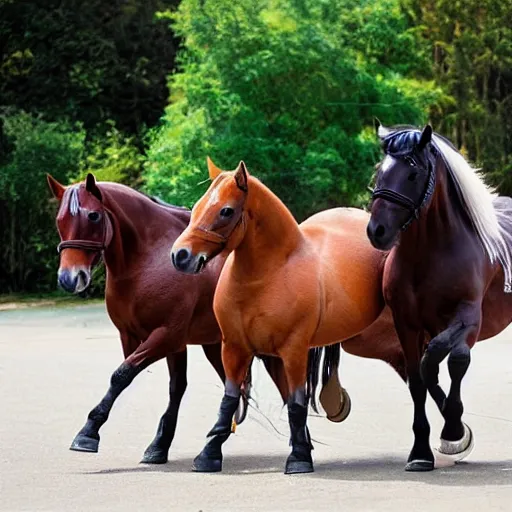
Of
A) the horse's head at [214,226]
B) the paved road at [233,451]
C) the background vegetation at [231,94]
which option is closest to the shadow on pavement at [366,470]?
the paved road at [233,451]

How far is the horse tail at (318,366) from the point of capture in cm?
957

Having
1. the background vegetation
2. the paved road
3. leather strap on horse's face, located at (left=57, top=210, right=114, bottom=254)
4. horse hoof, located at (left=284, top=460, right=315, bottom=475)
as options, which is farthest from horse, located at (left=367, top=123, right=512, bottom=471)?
the background vegetation

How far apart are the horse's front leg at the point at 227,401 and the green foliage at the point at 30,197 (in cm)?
2490

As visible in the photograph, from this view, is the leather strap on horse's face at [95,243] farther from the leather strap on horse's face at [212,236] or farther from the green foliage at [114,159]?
the green foliage at [114,159]

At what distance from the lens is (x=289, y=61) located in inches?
1225

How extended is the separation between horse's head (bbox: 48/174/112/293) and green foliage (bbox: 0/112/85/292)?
2436 cm

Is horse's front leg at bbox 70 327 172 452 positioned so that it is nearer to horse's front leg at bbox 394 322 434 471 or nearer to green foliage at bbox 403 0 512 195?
horse's front leg at bbox 394 322 434 471

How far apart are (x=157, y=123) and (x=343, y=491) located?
1240 inches

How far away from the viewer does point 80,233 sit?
9062 mm

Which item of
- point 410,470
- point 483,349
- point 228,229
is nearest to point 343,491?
point 410,470

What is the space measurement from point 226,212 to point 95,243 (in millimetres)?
1093

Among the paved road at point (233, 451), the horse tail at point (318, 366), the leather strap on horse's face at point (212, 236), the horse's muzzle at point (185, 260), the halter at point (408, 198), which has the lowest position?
the paved road at point (233, 451)

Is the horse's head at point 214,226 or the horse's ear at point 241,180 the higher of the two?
the horse's ear at point 241,180

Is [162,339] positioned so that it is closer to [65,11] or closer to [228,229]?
[228,229]
